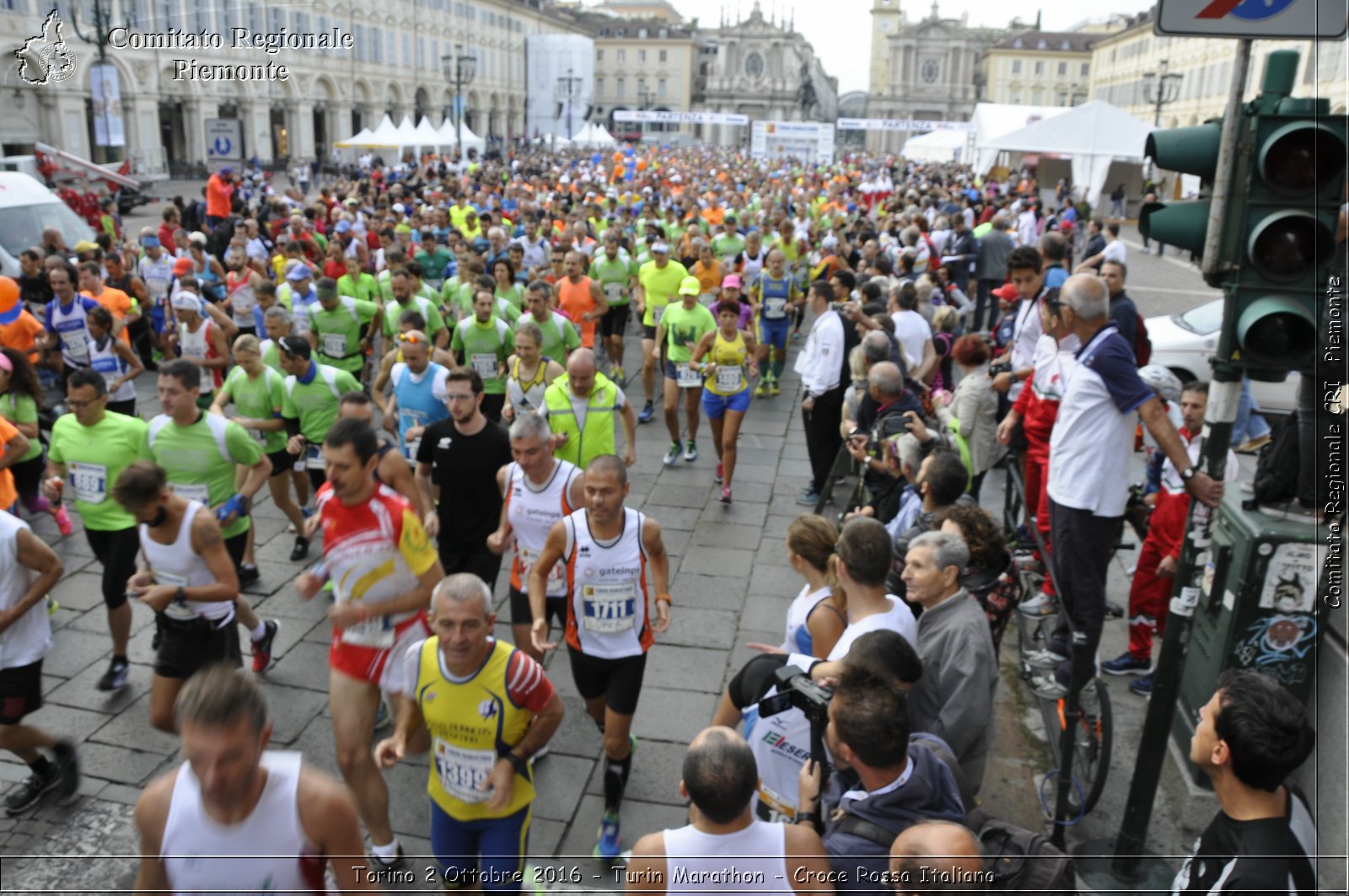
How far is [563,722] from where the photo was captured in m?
4.96

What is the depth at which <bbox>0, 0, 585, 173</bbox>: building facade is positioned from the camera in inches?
1075

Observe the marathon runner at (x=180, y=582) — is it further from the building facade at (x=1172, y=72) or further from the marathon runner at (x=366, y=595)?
the building facade at (x=1172, y=72)

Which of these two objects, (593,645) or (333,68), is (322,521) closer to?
(593,645)

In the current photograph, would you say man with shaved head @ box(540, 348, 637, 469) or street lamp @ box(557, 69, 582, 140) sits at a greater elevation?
street lamp @ box(557, 69, 582, 140)

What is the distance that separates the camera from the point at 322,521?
13.2ft

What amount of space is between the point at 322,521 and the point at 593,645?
124cm

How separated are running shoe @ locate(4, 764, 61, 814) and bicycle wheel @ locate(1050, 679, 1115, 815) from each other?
4334mm

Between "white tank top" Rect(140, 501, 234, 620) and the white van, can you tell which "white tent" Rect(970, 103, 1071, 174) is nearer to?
the white van

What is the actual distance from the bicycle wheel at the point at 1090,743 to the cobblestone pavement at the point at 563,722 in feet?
0.61

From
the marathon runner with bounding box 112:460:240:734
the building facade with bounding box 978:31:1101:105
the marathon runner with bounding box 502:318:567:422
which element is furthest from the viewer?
the building facade with bounding box 978:31:1101:105

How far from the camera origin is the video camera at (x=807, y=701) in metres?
2.65

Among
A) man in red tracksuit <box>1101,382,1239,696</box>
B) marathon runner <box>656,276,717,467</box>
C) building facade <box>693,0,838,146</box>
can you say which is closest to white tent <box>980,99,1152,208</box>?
marathon runner <box>656,276,717,467</box>

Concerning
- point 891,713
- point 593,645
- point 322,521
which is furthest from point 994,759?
point 322,521

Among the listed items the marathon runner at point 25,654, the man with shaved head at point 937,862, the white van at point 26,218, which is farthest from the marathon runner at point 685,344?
the white van at point 26,218
